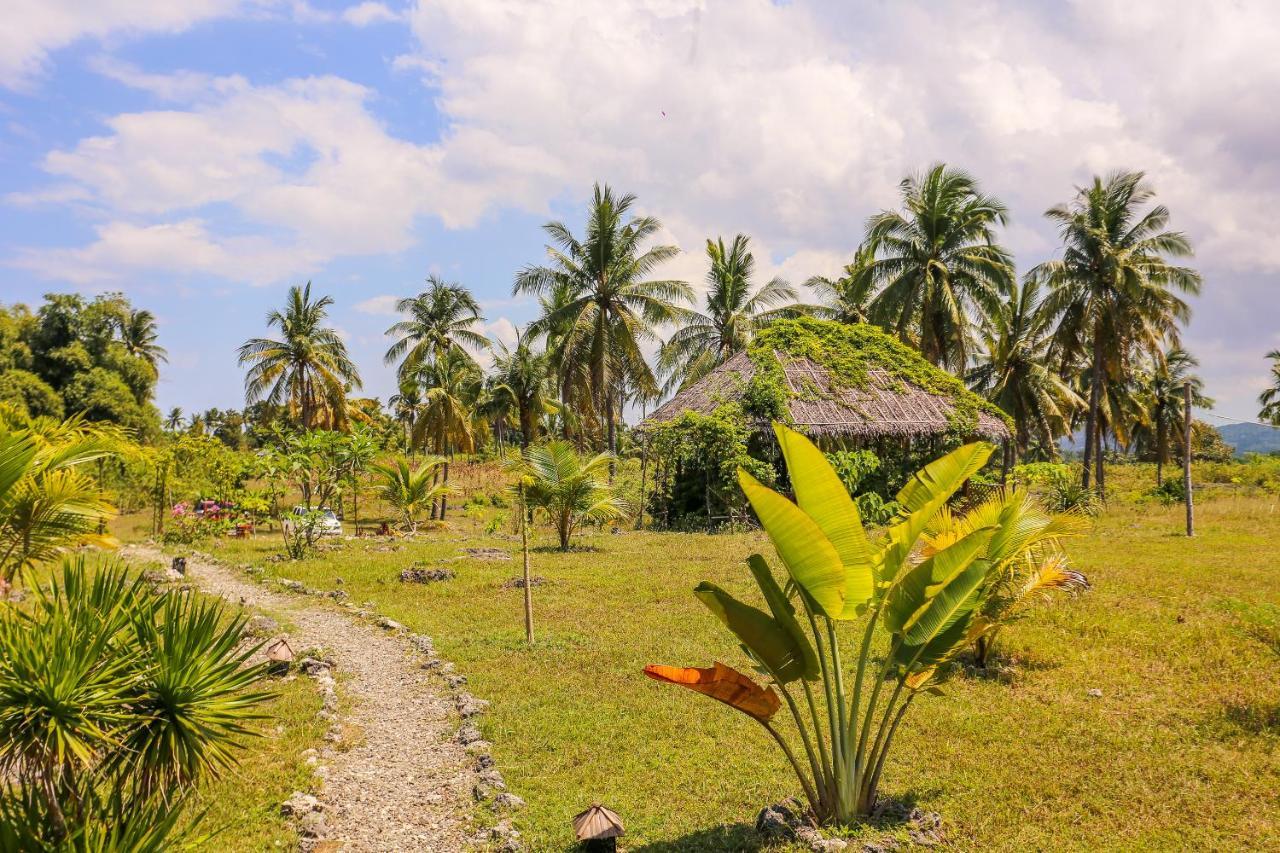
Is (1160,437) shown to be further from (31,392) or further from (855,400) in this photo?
(31,392)

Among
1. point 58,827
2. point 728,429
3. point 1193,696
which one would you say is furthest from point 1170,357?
point 58,827

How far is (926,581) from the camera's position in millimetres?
4734

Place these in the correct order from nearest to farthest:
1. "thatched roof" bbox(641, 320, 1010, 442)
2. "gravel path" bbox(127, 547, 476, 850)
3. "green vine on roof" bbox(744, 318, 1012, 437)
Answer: "gravel path" bbox(127, 547, 476, 850), "thatched roof" bbox(641, 320, 1010, 442), "green vine on roof" bbox(744, 318, 1012, 437)

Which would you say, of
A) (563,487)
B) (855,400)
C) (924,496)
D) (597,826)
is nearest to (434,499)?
(563,487)

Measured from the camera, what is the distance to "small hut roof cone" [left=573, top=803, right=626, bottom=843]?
15.2ft

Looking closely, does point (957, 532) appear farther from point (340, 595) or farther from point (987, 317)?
point (987, 317)

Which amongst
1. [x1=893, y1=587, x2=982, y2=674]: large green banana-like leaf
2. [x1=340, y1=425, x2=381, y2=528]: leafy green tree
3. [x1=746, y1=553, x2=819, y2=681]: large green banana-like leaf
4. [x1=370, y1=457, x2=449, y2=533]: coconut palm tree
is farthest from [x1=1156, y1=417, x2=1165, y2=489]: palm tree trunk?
[x1=746, y1=553, x2=819, y2=681]: large green banana-like leaf

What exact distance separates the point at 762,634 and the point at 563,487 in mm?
12694

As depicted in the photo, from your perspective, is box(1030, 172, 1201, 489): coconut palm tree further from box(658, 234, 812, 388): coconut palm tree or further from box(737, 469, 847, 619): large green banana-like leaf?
box(737, 469, 847, 619): large green banana-like leaf

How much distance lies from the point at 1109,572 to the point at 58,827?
14.3 meters

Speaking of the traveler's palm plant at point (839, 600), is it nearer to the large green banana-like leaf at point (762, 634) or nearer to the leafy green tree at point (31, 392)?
the large green banana-like leaf at point (762, 634)

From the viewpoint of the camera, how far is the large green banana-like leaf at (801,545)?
14.3ft

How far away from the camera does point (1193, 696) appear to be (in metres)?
7.56

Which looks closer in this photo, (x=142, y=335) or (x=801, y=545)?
(x=801, y=545)
